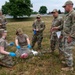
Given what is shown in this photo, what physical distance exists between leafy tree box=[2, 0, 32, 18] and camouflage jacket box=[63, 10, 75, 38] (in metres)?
55.7

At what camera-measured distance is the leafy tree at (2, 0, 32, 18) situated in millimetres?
62438

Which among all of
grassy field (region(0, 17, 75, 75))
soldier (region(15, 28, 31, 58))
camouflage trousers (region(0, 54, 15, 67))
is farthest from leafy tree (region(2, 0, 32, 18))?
camouflage trousers (region(0, 54, 15, 67))

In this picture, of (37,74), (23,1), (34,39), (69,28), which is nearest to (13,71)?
(37,74)

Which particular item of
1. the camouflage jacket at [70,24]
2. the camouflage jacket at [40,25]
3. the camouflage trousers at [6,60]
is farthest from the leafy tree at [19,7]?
the camouflage jacket at [70,24]

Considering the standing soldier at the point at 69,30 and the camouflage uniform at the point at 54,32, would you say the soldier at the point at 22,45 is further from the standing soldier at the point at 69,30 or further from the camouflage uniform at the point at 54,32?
the standing soldier at the point at 69,30

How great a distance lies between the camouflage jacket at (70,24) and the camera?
251 inches

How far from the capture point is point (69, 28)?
6734mm

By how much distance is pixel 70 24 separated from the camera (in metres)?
6.64

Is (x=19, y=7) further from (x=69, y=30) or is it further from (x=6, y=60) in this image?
(x=69, y=30)

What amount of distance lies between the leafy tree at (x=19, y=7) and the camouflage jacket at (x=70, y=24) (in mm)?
55672

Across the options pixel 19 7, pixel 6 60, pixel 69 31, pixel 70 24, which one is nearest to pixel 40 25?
pixel 6 60

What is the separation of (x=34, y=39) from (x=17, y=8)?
178ft

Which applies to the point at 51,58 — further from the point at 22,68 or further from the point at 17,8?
the point at 17,8

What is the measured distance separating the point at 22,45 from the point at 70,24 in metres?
2.70
